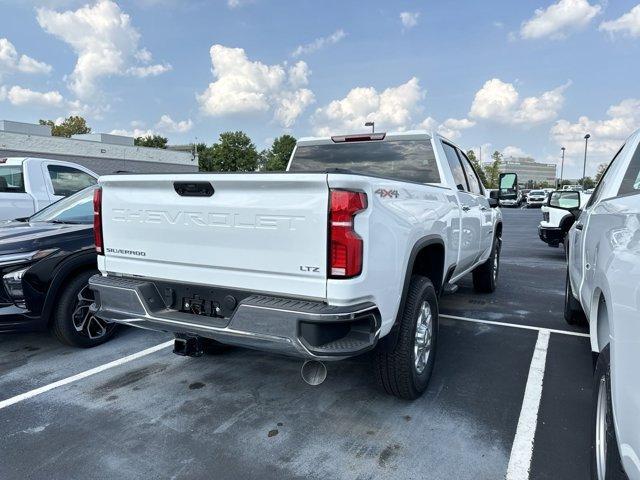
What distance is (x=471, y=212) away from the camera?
500 centimetres

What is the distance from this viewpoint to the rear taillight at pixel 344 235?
2.53 metres

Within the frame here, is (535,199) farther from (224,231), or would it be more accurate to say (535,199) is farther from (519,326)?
(224,231)

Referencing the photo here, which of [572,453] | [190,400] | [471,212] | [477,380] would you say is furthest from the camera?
[471,212]

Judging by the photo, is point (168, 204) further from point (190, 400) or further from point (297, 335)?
point (190, 400)

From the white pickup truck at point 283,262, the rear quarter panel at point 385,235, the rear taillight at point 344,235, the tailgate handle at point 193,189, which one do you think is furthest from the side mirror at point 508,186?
the tailgate handle at point 193,189

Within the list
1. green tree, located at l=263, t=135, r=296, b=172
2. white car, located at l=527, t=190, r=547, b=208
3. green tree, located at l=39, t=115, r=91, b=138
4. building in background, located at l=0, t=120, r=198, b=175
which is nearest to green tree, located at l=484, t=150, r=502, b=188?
white car, located at l=527, t=190, r=547, b=208

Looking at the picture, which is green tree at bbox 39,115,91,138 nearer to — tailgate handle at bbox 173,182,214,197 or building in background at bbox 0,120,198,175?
building in background at bbox 0,120,198,175

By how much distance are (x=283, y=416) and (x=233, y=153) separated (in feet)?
218

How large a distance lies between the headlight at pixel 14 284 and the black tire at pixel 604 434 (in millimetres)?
4257

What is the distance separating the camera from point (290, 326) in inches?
101

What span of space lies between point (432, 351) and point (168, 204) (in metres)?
2.22

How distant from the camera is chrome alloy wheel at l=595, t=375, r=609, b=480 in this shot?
2084 mm

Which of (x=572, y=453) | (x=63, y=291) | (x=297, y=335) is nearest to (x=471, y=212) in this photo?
(x=572, y=453)

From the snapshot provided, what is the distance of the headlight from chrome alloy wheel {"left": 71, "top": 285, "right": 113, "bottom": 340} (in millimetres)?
503
